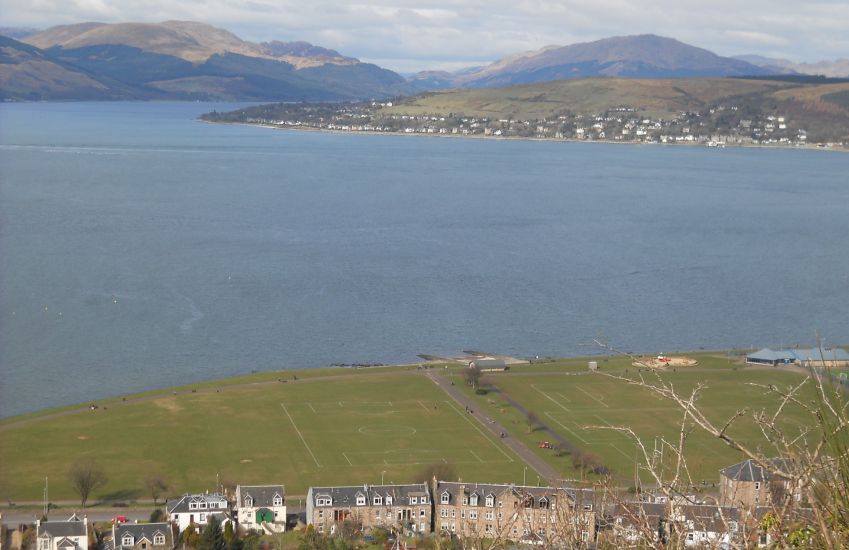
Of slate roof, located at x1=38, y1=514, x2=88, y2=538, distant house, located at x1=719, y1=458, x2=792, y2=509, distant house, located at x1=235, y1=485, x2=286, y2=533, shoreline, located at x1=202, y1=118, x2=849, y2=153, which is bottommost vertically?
distant house, located at x1=235, y1=485, x2=286, y2=533

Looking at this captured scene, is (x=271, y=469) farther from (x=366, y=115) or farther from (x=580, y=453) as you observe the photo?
(x=366, y=115)

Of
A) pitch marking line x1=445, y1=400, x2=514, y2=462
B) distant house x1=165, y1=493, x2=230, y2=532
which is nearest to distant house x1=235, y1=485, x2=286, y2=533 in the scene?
distant house x1=165, y1=493, x2=230, y2=532

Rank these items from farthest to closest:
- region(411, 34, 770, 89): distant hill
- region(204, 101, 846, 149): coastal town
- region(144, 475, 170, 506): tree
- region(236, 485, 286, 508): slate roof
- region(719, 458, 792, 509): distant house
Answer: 1. region(411, 34, 770, 89): distant hill
2. region(204, 101, 846, 149): coastal town
3. region(144, 475, 170, 506): tree
4. region(236, 485, 286, 508): slate roof
5. region(719, 458, 792, 509): distant house

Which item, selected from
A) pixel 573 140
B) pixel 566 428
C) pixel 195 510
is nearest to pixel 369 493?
pixel 195 510

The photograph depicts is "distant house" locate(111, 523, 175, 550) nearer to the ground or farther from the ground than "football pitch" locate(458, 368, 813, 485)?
farther from the ground

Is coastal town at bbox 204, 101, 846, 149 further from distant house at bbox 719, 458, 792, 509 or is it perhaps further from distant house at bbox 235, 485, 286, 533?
distant house at bbox 719, 458, 792, 509

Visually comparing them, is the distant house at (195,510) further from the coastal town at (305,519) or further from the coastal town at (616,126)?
the coastal town at (616,126)
